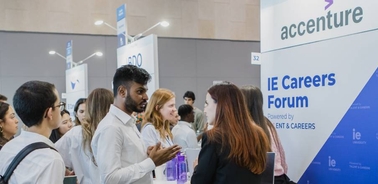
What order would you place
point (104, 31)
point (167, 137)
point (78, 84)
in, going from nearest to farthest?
point (167, 137)
point (78, 84)
point (104, 31)

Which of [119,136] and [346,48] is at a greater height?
[346,48]

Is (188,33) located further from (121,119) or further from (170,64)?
(121,119)

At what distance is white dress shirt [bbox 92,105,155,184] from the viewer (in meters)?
1.81

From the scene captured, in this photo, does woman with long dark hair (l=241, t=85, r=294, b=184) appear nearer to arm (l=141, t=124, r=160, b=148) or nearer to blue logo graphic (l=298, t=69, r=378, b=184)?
blue logo graphic (l=298, t=69, r=378, b=184)

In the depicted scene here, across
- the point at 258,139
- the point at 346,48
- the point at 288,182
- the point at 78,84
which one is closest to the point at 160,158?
the point at 258,139

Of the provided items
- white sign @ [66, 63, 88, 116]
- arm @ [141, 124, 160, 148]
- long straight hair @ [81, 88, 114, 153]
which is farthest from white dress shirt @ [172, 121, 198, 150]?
white sign @ [66, 63, 88, 116]

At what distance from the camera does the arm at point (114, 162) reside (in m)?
1.80

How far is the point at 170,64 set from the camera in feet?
35.9

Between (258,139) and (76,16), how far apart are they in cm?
930

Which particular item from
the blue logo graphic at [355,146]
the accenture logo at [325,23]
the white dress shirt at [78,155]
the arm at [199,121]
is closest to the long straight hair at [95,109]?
the white dress shirt at [78,155]

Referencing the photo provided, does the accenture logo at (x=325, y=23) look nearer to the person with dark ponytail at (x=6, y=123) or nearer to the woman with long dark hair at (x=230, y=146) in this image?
the woman with long dark hair at (x=230, y=146)

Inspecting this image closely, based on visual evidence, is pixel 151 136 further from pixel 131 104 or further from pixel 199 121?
pixel 199 121

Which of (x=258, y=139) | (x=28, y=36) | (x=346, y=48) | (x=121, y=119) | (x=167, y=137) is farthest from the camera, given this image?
(x=28, y=36)

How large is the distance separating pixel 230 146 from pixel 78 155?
1.43 m
